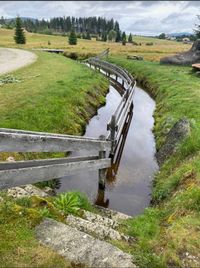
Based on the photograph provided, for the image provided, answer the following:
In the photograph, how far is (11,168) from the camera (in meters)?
5.84

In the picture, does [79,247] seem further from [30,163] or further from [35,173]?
[30,163]

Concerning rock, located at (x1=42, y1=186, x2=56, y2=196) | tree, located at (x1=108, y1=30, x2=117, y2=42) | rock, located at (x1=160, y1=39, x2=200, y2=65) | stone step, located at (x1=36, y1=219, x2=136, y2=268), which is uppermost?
stone step, located at (x1=36, y1=219, x2=136, y2=268)

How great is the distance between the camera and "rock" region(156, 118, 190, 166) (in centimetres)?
1234

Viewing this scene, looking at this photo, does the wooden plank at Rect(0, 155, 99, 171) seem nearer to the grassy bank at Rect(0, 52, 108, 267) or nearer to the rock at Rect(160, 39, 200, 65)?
the grassy bank at Rect(0, 52, 108, 267)

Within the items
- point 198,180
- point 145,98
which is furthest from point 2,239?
point 145,98

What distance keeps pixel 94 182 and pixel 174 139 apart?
12.4ft

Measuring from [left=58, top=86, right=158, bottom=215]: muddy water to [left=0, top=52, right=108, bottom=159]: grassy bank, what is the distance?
126 cm

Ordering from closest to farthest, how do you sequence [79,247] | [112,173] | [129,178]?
1. [79,247]
2. [129,178]
3. [112,173]

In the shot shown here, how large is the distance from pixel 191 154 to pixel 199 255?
5722 mm

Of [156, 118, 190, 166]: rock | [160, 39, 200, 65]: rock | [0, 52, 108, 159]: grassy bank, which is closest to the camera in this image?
[156, 118, 190, 166]: rock

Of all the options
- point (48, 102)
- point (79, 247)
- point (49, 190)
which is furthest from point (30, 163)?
point (48, 102)

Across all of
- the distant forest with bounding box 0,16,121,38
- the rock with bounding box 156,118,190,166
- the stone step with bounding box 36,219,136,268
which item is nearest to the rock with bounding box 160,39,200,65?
the rock with bounding box 156,118,190,166

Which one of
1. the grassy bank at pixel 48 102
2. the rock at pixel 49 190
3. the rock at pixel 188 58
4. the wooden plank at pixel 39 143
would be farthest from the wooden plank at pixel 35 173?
the rock at pixel 188 58

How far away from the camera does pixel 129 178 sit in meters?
12.0
